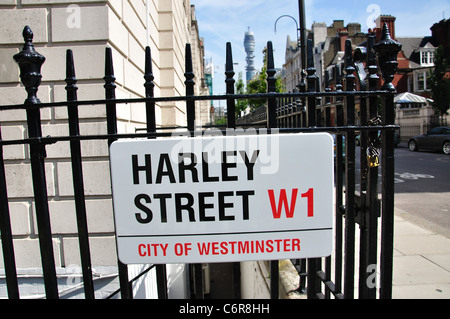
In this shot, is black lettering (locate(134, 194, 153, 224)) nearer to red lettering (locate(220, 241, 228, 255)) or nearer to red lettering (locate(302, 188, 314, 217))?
red lettering (locate(220, 241, 228, 255))

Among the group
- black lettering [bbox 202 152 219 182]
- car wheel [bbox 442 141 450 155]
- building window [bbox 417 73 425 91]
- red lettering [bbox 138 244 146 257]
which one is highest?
building window [bbox 417 73 425 91]

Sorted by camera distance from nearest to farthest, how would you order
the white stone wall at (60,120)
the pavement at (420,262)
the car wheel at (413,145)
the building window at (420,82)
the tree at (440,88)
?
the white stone wall at (60,120) < the pavement at (420,262) < the car wheel at (413,145) < the tree at (440,88) < the building window at (420,82)

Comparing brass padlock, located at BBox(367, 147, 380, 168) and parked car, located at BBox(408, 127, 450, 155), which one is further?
parked car, located at BBox(408, 127, 450, 155)

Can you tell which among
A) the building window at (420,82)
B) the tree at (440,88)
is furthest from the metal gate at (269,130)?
the building window at (420,82)

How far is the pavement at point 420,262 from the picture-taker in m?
3.10

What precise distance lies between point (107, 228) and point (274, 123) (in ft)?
6.97

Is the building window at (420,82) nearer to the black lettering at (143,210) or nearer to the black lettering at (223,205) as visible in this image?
the black lettering at (223,205)

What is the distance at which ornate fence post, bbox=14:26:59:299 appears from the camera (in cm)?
165

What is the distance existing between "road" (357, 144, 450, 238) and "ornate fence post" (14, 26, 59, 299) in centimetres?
540

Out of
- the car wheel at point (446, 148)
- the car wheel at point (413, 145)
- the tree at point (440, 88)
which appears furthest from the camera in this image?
the tree at point (440, 88)

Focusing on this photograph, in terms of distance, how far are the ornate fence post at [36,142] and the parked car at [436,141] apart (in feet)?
61.2

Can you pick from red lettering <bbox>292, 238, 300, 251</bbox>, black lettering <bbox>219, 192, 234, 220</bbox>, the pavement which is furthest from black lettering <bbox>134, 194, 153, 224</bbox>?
the pavement

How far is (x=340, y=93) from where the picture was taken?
5.52ft

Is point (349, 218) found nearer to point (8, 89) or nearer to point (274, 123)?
point (274, 123)
